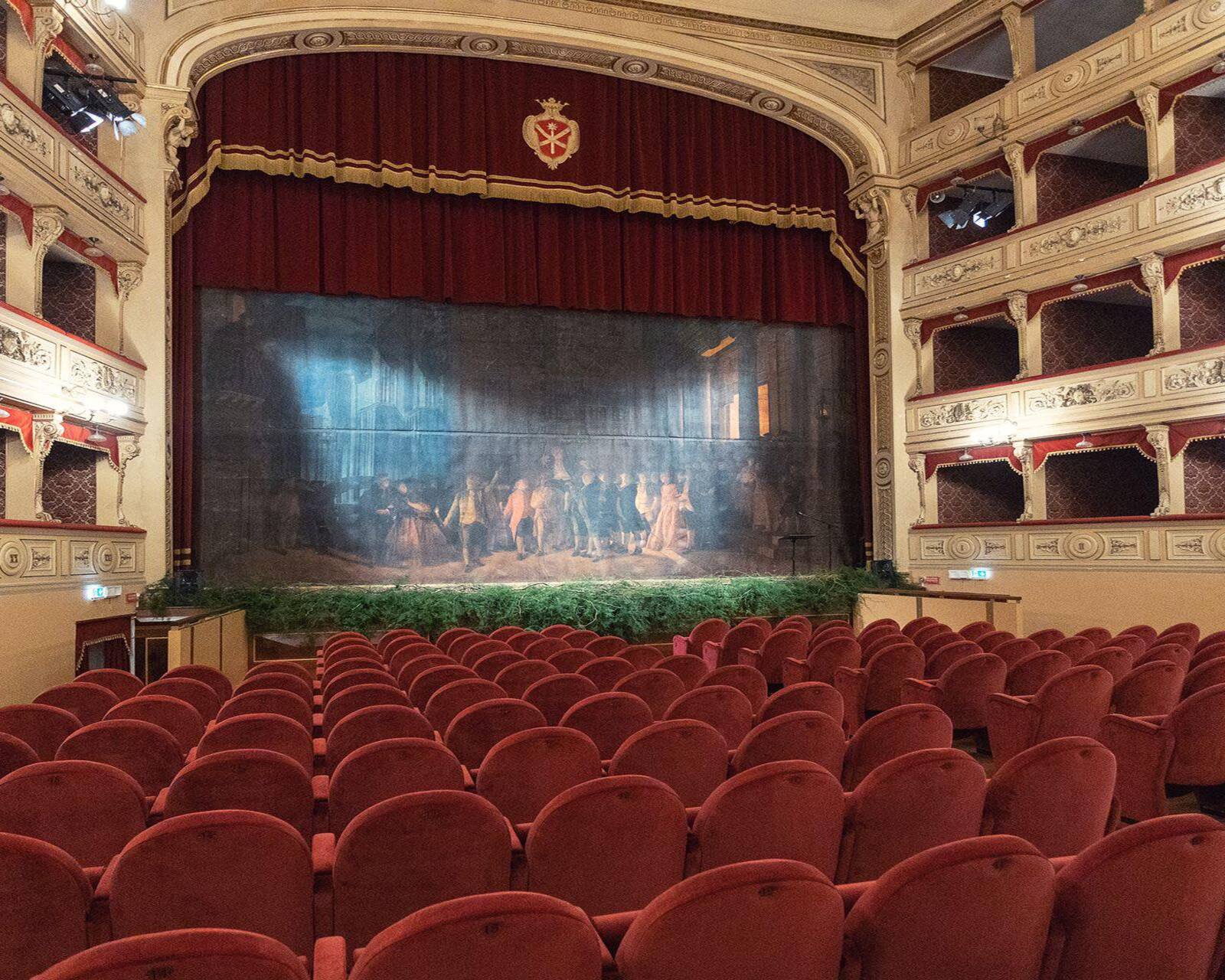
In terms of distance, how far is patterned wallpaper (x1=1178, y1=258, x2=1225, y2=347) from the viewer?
1339cm

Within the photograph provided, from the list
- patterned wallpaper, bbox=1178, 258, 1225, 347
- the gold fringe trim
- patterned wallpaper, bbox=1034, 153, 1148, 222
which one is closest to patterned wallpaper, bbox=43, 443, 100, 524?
the gold fringe trim

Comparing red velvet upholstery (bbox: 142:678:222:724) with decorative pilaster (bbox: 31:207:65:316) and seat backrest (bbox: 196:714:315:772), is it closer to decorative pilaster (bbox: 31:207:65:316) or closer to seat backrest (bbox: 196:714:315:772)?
seat backrest (bbox: 196:714:315:772)

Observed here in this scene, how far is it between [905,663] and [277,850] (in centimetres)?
526

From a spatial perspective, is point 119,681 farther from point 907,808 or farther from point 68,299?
point 68,299

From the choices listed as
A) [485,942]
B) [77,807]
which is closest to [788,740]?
[485,942]

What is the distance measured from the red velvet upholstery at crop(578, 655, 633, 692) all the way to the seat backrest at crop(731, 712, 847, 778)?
241 centimetres

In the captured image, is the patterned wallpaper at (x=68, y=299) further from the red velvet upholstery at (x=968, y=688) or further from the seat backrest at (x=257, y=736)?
the red velvet upholstery at (x=968, y=688)

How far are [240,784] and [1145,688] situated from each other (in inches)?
184

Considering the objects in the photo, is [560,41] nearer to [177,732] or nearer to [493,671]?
[493,671]

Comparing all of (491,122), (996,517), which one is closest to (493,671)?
(491,122)

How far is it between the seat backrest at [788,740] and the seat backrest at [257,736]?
69.3 inches

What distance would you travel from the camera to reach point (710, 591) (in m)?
14.8

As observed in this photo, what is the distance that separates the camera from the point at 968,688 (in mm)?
6152

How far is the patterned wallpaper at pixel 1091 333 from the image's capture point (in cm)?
1541
